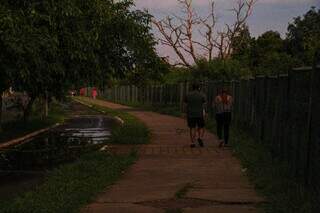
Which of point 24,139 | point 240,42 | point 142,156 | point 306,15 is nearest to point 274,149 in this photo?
point 142,156

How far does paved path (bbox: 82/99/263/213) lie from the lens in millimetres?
9305

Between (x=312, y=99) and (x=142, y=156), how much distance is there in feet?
22.1

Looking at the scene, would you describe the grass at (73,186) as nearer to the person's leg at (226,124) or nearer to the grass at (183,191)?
the grass at (183,191)

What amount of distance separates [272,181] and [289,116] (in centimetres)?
176

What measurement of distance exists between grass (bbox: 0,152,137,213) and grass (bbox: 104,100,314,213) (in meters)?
2.41

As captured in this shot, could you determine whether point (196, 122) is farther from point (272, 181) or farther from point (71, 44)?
point (272, 181)

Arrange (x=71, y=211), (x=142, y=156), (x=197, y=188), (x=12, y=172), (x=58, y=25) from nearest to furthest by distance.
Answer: (x=71, y=211) < (x=197, y=188) < (x=12, y=172) < (x=142, y=156) < (x=58, y=25)

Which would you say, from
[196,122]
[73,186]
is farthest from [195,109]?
[73,186]

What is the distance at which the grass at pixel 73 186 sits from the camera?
8.97 meters

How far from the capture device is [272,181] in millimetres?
10992

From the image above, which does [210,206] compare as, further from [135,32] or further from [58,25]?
[135,32]

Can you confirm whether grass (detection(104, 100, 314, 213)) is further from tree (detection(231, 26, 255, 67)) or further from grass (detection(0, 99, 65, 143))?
tree (detection(231, 26, 255, 67))

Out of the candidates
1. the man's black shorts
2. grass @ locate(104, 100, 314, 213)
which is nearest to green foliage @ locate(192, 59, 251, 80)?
the man's black shorts

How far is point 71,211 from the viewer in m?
8.81
